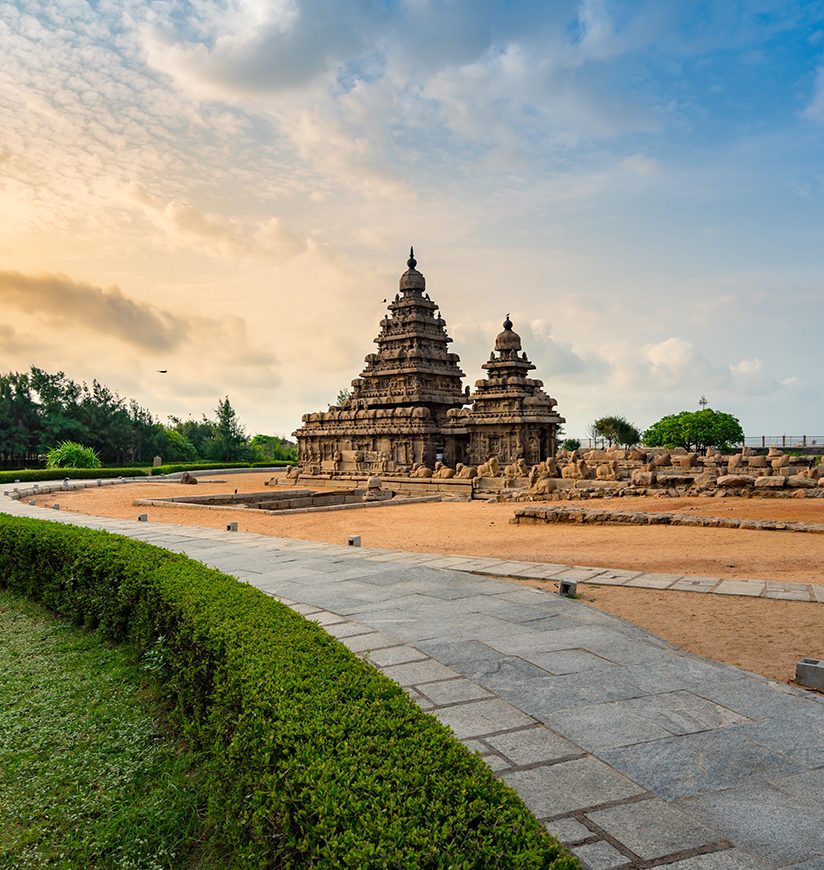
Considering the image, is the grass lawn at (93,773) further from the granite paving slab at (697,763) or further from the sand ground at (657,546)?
the sand ground at (657,546)

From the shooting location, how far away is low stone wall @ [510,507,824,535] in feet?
43.3

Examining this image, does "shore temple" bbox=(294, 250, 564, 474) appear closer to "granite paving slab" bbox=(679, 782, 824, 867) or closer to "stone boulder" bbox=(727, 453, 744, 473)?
"stone boulder" bbox=(727, 453, 744, 473)

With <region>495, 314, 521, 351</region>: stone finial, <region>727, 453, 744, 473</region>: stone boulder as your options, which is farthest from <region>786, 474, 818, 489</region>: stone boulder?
<region>495, 314, 521, 351</region>: stone finial

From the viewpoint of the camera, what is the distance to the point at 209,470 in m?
42.8

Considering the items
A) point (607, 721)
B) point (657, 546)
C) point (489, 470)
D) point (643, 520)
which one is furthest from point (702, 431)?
point (607, 721)

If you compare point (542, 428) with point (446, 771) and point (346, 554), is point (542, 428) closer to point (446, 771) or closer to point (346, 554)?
point (346, 554)

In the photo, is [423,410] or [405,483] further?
[423,410]

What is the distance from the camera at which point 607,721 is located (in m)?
3.83

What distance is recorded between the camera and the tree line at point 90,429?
147ft

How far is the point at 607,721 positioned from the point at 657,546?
8664 mm

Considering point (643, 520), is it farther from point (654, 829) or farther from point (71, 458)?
point (71, 458)

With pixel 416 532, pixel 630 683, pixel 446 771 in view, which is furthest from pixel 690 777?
pixel 416 532

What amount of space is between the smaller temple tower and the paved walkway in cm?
2299

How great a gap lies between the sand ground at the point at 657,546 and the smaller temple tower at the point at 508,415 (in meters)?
6.78
